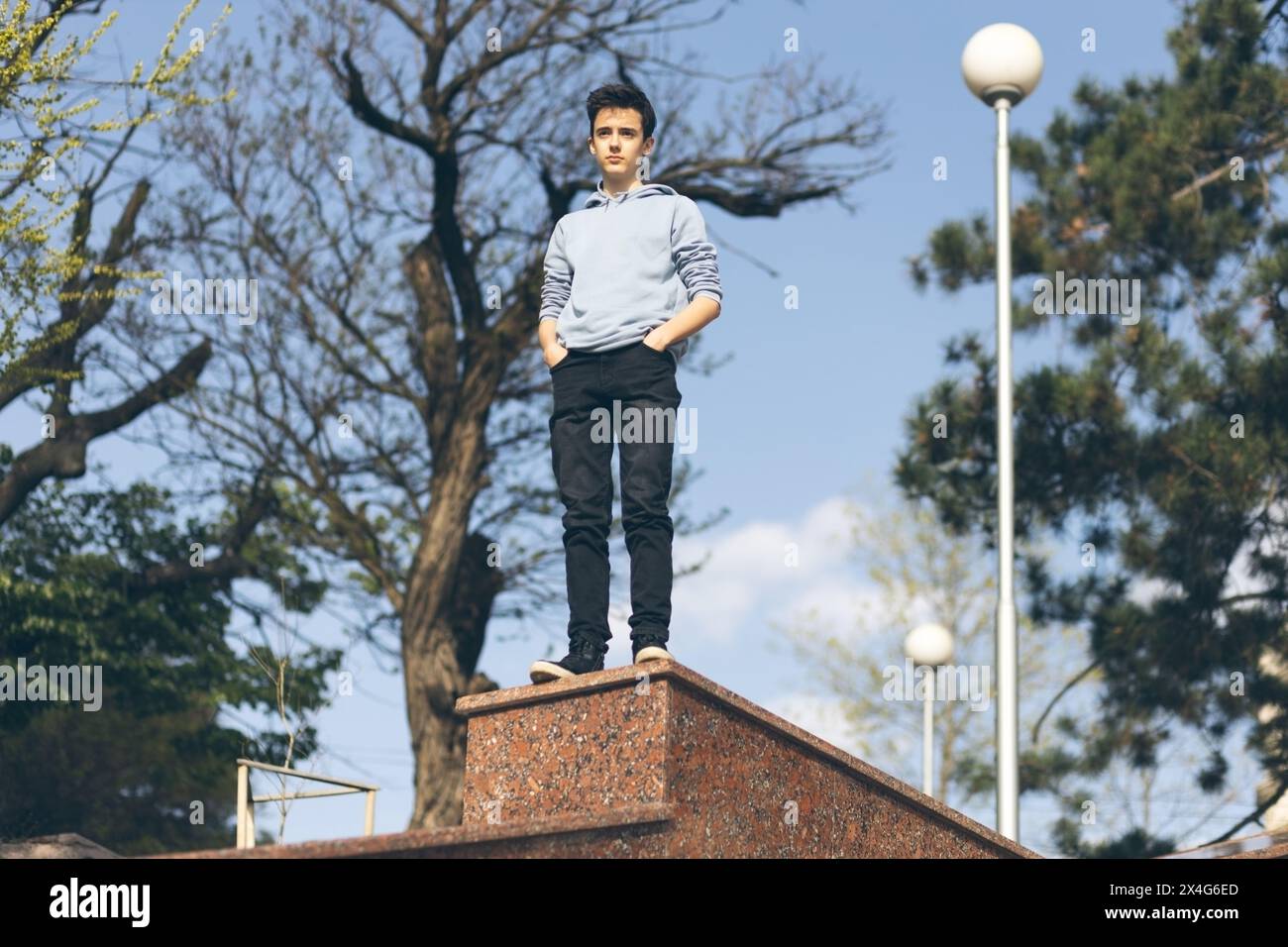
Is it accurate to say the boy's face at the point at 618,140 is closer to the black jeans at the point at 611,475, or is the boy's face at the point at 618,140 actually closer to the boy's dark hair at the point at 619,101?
the boy's dark hair at the point at 619,101

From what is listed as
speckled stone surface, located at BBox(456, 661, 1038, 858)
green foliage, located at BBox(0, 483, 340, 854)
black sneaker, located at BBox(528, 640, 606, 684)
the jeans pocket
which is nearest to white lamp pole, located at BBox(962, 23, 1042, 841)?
speckled stone surface, located at BBox(456, 661, 1038, 858)

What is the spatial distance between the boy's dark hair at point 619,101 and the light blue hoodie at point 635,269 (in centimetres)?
25

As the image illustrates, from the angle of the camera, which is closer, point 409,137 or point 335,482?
point 409,137

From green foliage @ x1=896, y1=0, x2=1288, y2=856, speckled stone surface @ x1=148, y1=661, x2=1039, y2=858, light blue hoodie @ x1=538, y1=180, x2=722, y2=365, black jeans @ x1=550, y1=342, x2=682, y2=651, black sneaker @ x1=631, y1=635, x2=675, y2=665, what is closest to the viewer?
speckled stone surface @ x1=148, y1=661, x2=1039, y2=858

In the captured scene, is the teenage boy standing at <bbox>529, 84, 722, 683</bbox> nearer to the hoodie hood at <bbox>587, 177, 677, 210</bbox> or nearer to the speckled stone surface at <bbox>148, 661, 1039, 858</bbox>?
the hoodie hood at <bbox>587, 177, 677, 210</bbox>

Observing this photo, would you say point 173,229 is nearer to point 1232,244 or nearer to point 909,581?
point 1232,244

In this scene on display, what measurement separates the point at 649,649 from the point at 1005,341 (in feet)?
19.2

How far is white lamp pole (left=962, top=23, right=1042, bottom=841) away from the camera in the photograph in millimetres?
9727

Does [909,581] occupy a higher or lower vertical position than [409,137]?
lower

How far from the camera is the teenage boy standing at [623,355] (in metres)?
5.56

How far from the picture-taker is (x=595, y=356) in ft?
18.7
